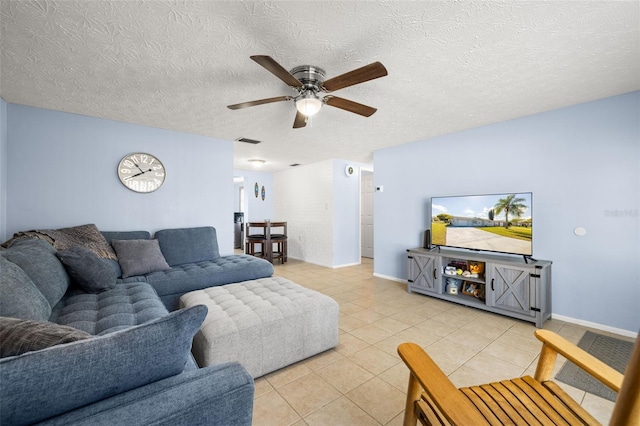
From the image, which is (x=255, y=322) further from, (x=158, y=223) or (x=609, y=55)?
(x=609, y=55)

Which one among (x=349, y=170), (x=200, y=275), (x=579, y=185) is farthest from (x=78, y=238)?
(x=579, y=185)

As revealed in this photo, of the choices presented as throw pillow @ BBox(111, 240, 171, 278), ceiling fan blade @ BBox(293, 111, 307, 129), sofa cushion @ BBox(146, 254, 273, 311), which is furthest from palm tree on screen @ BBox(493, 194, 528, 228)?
throw pillow @ BBox(111, 240, 171, 278)

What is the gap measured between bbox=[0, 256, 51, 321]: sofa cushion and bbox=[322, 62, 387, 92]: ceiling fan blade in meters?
2.12

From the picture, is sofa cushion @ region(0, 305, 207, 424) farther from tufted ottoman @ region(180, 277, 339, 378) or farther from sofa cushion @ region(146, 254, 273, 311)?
sofa cushion @ region(146, 254, 273, 311)

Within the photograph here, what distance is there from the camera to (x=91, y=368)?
2.25 ft

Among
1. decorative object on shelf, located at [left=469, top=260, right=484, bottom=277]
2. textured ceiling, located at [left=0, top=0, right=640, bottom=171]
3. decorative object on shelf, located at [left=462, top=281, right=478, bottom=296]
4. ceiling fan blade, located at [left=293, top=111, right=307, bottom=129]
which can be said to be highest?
textured ceiling, located at [left=0, top=0, right=640, bottom=171]

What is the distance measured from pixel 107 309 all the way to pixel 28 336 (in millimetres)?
1301

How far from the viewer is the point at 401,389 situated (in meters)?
1.79

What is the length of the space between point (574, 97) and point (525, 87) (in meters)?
0.69

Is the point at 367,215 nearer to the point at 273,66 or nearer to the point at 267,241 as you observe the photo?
the point at 267,241

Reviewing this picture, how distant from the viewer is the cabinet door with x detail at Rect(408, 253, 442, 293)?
3.56m

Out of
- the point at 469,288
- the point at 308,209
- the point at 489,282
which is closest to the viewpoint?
the point at 489,282

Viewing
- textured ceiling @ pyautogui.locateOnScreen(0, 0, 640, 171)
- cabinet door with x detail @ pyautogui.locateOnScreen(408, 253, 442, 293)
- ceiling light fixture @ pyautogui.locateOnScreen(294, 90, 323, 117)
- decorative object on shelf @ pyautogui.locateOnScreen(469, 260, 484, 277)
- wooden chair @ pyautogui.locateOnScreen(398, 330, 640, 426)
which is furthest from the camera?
cabinet door with x detail @ pyautogui.locateOnScreen(408, 253, 442, 293)

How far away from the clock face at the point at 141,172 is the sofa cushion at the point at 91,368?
332 centimetres
